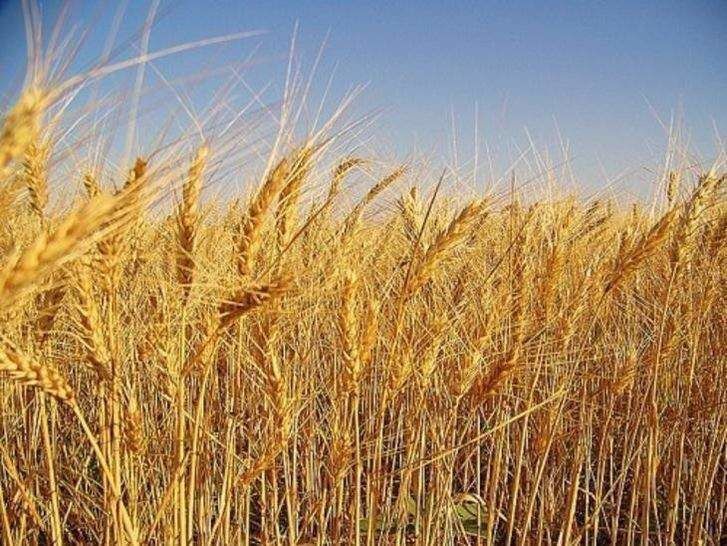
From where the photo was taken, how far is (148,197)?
1.02 meters

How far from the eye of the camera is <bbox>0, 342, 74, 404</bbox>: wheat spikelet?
3.49 feet

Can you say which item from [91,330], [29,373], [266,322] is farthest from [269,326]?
[29,373]

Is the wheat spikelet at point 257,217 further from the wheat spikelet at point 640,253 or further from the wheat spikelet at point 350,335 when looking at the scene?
the wheat spikelet at point 640,253

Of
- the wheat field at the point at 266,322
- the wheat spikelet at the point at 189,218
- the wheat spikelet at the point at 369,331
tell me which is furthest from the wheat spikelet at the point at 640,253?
the wheat spikelet at the point at 189,218

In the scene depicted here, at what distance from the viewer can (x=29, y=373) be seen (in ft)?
3.58

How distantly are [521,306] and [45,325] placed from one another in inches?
47.8

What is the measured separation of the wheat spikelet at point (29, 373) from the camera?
1063mm

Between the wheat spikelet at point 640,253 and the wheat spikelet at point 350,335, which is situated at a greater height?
the wheat spikelet at point 640,253

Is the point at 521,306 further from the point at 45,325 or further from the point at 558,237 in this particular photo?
the point at 45,325

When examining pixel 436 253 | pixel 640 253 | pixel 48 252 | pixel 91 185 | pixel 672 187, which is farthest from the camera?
pixel 672 187

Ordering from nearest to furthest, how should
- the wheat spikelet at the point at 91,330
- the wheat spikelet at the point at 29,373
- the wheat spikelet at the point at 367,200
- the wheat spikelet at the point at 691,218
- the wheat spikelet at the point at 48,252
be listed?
the wheat spikelet at the point at 48,252
the wheat spikelet at the point at 29,373
the wheat spikelet at the point at 91,330
the wheat spikelet at the point at 367,200
the wheat spikelet at the point at 691,218

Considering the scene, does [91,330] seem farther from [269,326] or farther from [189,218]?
[269,326]

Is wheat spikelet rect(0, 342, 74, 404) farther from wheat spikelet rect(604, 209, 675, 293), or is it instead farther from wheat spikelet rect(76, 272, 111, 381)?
wheat spikelet rect(604, 209, 675, 293)

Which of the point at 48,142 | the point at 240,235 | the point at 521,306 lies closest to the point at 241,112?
the point at 240,235
